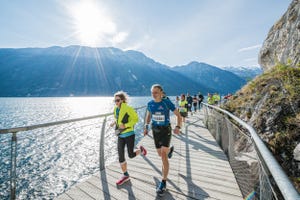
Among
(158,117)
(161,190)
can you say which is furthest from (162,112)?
(161,190)

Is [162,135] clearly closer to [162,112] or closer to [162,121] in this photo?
[162,121]

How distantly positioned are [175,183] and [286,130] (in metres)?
2.69

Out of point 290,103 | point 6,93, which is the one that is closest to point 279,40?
point 290,103

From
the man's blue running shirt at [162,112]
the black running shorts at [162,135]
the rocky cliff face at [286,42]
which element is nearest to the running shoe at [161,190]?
the black running shorts at [162,135]

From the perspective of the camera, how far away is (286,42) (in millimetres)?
8164

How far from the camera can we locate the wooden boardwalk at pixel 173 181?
2935mm

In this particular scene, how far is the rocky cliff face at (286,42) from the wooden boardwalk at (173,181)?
4630mm

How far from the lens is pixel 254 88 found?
21.5 feet

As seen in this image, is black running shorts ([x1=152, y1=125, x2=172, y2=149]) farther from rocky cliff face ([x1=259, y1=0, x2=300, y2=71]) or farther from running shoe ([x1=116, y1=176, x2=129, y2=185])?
rocky cliff face ([x1=259, y1=0, x2=300, y2=71])

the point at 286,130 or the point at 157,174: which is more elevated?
the point at 286,130

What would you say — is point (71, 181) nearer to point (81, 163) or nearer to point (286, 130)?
point (81, 163)

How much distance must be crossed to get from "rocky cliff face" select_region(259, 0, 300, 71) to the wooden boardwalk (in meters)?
4.63

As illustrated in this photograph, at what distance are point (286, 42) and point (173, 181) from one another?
912 cm

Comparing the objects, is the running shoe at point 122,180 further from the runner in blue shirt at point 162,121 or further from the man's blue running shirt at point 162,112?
the man's blue running shirt at point 162,112
